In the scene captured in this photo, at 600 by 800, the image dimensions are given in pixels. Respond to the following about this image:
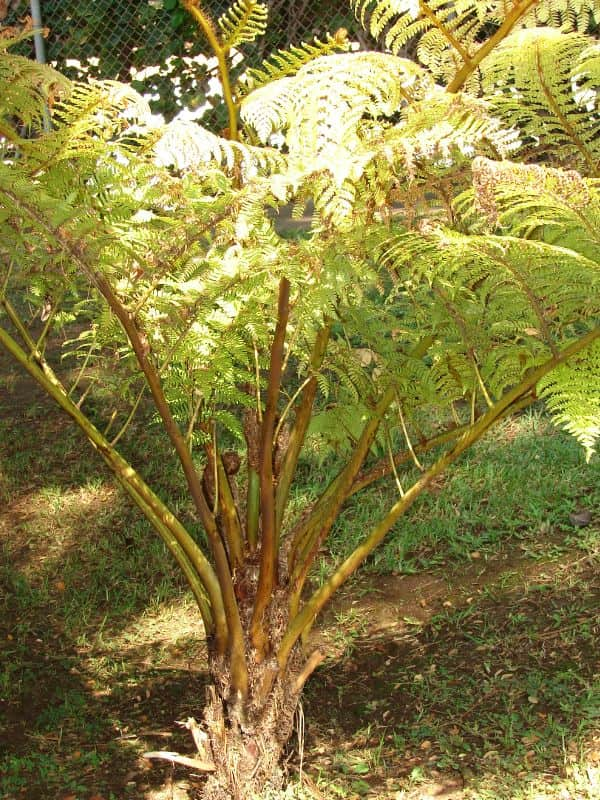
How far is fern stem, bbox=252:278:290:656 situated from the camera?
2.00 meters

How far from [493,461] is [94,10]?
18.2 feet

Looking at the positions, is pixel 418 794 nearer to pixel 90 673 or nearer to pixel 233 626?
pixel 233 626

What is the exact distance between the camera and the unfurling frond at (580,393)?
72.4 inches

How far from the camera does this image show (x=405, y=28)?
2.05 meters

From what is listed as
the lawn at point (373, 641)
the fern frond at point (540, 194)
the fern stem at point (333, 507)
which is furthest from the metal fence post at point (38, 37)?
the fern frond at point (540, 194)

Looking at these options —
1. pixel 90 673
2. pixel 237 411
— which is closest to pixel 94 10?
pixel 237 411

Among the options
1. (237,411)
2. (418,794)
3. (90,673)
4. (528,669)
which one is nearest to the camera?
(418,794)

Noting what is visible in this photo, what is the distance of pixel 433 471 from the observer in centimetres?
229

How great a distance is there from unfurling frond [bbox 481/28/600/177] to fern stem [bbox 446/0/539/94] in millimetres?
185

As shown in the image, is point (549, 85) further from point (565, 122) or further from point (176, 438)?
point (176, 438)

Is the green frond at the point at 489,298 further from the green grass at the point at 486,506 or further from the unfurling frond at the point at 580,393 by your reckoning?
the green grass at the point at 486,506

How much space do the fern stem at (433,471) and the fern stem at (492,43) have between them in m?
0.61

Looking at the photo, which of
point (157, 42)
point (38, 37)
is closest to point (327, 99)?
point (157, 42)

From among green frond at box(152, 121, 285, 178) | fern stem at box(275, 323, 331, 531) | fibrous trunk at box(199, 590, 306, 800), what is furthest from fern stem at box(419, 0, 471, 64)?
fibrous trunk at box(199, 590, 306, 800)
